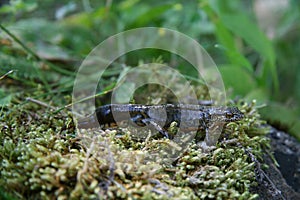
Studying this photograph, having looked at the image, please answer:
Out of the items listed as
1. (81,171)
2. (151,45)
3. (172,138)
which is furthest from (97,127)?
(151,45)

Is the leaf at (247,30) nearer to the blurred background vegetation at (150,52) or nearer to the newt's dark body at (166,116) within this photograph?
the blurred background vegetation at (150,52)

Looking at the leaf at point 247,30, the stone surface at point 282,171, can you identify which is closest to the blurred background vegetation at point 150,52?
the leaf at point 247,30

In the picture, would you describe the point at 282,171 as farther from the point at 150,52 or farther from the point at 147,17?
the point at 147,17

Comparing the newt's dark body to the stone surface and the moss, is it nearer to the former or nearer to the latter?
the moss

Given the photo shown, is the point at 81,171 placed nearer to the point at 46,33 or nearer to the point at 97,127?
the point at 97,127

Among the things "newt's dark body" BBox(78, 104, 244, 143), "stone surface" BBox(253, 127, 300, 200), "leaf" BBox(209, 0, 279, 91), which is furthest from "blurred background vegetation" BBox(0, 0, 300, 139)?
"newt's dark body" BBox(78, 104, 244, 143)

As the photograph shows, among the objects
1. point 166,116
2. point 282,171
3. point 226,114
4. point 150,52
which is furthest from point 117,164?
point 150,52
